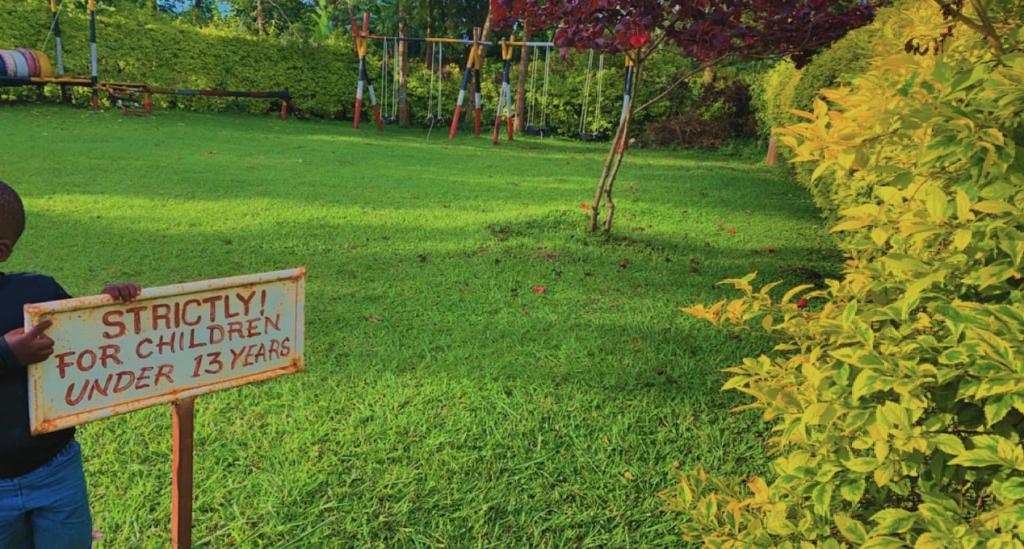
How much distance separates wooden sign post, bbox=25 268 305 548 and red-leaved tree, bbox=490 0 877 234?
3.32m

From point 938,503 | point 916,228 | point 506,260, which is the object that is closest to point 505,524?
point 938,503

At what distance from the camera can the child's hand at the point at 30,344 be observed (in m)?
1.18

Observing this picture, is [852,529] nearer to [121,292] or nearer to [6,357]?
[121,292]

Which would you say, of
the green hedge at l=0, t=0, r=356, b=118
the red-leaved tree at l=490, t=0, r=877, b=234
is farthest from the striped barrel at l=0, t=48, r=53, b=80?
the red-leaved tree at l=490, t=0, r=877, b=234

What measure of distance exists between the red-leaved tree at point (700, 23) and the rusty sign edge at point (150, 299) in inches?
129

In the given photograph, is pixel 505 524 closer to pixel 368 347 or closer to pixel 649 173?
pixel 368 347

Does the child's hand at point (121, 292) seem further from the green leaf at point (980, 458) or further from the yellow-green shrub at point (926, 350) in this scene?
the green leaf at point (980, 458)

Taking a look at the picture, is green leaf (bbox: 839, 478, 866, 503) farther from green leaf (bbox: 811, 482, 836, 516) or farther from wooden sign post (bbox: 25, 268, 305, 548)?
wooden sign post (bbox: 25, 268, 305, 548)

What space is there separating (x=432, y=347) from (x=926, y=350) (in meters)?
2.46

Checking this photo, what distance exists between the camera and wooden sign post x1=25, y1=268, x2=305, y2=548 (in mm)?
1239

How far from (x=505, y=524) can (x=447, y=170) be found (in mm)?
7404

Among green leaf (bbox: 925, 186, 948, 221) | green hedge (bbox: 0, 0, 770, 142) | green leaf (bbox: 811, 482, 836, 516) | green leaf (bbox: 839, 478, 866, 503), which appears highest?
green hedge (bbox: 0, 0, 770, 142)

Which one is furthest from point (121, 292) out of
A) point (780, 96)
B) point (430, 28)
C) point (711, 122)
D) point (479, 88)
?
point (430, 28)

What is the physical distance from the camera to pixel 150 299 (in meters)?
1.32
